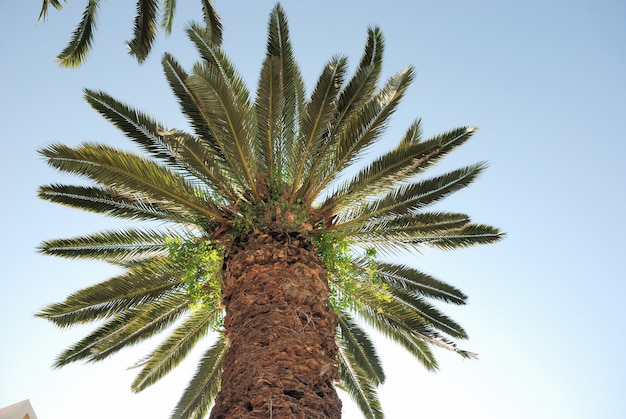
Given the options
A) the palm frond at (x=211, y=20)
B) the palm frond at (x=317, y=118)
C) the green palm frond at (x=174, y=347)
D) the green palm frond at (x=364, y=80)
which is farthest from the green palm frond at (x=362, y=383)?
the palm frond at (x=211, y=20)

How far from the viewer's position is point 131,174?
287 inches

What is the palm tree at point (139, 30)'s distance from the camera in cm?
730

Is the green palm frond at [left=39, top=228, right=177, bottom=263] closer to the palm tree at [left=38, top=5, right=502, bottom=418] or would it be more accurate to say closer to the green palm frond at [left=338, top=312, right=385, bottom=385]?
the palm tree at [left=38, top=5, right=502, bottom=418]

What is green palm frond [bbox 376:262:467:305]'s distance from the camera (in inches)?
370

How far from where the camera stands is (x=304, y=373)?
18.5ft

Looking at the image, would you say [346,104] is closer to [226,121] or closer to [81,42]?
[226,121]

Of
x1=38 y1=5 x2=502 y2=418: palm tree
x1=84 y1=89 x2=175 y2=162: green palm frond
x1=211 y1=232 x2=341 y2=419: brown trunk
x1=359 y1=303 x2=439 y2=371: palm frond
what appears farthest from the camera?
x1=359 y1=303 x2=439 y2=371: palm frond

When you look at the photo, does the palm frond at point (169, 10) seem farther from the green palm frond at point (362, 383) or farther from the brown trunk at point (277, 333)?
the green palm frond at point (362, 383)

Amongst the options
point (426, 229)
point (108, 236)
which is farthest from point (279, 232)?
point (108, 236)

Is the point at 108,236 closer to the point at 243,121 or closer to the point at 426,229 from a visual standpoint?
the point at 243,121

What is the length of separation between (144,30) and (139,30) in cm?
8

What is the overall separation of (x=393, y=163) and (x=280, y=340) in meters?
3.36

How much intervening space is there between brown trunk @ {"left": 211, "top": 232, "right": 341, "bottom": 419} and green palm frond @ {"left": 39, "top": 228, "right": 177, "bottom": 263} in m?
2.11

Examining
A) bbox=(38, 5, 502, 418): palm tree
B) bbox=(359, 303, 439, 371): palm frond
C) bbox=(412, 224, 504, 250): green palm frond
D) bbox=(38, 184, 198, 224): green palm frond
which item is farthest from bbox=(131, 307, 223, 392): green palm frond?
bbox=(412, 224, 504, 250): green palm frond
